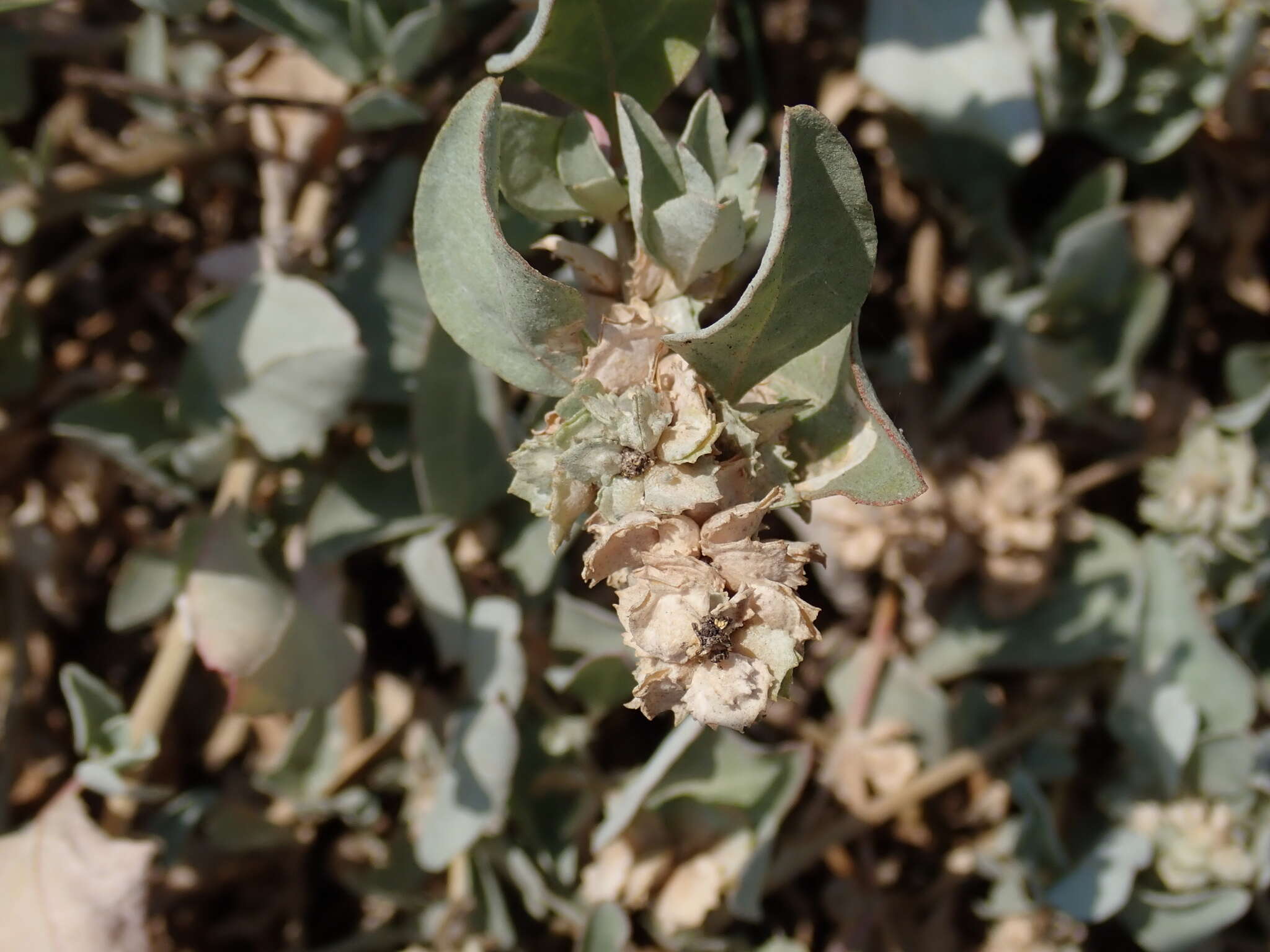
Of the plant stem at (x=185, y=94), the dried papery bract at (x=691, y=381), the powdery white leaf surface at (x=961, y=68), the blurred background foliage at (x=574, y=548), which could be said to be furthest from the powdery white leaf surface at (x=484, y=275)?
the powdery white leaf surface at (x=961, y=68)

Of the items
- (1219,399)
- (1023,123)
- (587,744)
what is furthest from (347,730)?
(1219,399)

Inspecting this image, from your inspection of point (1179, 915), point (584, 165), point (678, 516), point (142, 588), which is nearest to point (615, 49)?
point (584, 165)

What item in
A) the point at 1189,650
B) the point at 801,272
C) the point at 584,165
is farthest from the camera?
the point at 1189,650

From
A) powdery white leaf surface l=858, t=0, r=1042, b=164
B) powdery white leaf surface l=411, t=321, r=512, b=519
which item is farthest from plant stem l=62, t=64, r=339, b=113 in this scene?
powdery white leaf surface l=858, t=0, r=1042, b=164

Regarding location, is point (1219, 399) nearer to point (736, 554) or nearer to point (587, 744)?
point (587, 744)

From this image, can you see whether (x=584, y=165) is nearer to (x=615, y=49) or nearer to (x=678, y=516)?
(x=615, y=49)

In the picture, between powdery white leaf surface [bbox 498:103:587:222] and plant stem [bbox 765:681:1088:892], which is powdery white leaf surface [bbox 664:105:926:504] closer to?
powdery white leaf surface [bbox 498:103:587:222]

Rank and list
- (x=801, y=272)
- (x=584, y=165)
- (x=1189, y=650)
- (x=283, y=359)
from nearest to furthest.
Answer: (x=801, y=272) < (x=584, y=165) < (x=283, y=359) < (x=1189, y=650)

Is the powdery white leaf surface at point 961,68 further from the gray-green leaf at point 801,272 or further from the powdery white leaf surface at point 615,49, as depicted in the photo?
the gray-green leaf at point 801,272
